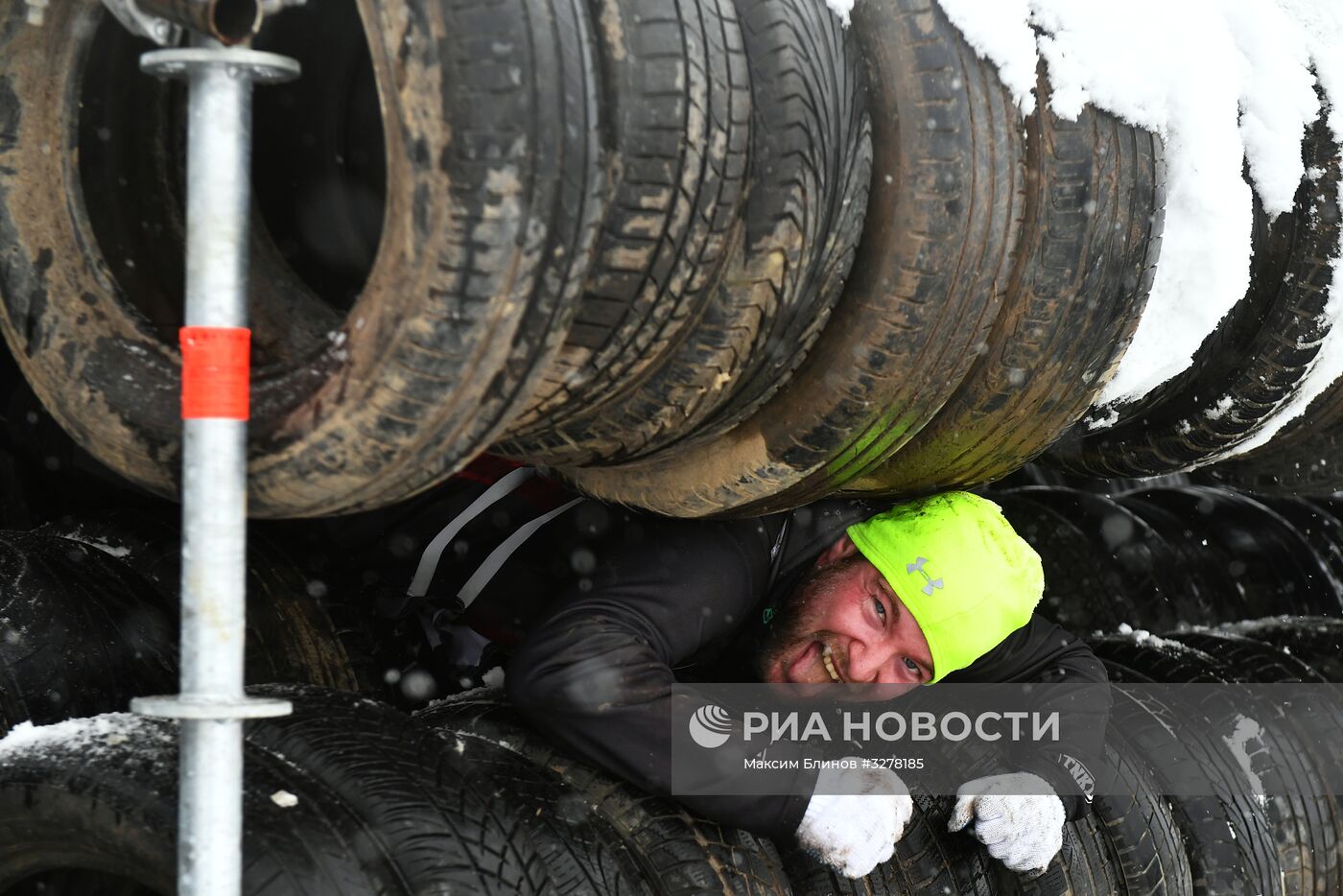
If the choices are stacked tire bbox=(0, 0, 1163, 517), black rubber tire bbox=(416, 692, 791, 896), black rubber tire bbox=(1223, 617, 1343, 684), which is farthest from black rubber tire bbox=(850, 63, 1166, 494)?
black rubber tire bbox=(1223, 617, 1343, 684)

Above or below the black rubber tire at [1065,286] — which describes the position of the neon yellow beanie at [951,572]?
below

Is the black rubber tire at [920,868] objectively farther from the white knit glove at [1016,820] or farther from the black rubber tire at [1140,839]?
the black rubber tire at [1140,839]

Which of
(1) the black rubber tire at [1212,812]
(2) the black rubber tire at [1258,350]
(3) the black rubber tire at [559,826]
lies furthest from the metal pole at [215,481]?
(1) the black rubber tire at [1212,812]

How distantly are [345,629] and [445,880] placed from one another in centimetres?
103

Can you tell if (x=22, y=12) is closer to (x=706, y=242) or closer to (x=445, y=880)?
(x=706, y=242)

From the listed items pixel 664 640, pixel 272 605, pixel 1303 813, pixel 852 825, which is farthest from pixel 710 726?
pixel 1303 813

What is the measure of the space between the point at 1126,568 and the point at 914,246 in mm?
2087

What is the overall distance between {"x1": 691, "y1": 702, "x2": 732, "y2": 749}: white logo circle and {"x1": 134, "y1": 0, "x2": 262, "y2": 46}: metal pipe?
1348mm

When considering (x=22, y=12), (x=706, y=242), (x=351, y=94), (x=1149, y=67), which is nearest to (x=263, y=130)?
(x=351, y=94)

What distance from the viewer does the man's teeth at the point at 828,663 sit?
2715 mm

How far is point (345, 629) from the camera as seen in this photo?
8.88 ft

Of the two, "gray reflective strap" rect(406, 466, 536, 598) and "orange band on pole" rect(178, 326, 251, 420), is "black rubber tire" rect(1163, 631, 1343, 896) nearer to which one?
"gray reflective strap" rect(406, 466, 536, 598)

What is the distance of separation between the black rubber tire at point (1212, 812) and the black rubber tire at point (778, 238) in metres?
1.50

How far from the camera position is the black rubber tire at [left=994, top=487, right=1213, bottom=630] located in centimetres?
367
